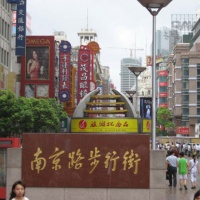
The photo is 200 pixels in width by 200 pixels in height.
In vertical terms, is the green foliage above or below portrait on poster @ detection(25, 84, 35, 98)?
below

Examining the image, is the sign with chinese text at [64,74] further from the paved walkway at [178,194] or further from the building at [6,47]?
the paved walkway at [178,194]

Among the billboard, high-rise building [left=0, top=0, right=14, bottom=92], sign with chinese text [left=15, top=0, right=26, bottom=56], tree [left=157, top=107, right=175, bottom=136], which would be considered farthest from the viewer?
tree [left=157, top=107, right=175, bottom=136]

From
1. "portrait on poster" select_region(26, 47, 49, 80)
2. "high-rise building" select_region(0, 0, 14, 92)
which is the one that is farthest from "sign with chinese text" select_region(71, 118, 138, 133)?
"portrait on poster" select_region(26, 47, 49, 80)

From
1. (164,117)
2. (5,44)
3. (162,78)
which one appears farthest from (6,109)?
(162,78)

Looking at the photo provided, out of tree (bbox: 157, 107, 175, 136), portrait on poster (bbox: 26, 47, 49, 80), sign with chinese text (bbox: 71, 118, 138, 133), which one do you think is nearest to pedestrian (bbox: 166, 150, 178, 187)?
sign with chinese text (bbox: 71, 118, 138, 133)

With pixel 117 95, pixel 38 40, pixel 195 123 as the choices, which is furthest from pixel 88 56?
pixel 117 95

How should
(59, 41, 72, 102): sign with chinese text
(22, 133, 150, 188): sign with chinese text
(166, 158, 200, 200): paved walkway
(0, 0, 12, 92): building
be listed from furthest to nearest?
(59, 41, 72, 102): sign with chinese text
(0, 0, 12, 92): building
(166, 158, 200, 200): paved walkway
(22, 133, 150, 188): sign with chinese text

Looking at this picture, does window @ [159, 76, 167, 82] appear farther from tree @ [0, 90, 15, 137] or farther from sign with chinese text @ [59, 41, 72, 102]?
tree @ [0, 90, 15, 137]

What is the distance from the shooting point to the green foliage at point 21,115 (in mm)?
53750

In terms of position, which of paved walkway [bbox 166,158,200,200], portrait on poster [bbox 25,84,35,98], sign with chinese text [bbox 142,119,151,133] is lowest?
paved walkway [bbox 166,158,200,200]

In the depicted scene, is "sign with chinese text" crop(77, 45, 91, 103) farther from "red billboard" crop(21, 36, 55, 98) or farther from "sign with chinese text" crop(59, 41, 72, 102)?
"red billboard" crop(21, 36, 55, 98)

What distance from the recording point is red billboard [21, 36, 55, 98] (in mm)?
78250

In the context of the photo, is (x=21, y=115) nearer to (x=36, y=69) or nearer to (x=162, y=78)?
(x=36, y=69)

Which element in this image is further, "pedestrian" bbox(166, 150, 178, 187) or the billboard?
the billboard
